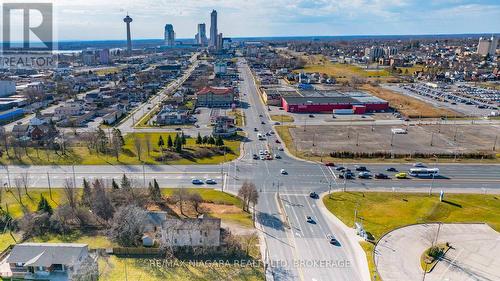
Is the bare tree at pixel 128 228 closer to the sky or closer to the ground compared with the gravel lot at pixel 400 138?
closer to the ground

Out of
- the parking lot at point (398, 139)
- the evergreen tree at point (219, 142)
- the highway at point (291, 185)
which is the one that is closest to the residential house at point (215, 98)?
the parking lot at point (398, 139)

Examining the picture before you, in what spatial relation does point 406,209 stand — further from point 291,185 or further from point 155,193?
point 155,193

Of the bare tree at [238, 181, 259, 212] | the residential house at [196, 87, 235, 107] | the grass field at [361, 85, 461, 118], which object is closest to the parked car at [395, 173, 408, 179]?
the bare tree at [238, 181, 259, 212]

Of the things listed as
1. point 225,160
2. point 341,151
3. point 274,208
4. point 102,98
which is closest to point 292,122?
point 341,151

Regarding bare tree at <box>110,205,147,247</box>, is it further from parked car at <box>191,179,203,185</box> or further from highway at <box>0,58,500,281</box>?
parked car at <box>191,179,203,185</box>

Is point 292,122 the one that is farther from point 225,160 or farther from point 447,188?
point 447,188

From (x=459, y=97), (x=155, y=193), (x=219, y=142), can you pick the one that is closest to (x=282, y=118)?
(x=219, y=142)

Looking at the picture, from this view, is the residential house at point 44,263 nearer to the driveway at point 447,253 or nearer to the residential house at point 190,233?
the residential house at point 190,233
